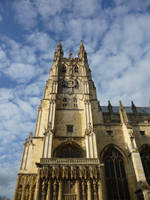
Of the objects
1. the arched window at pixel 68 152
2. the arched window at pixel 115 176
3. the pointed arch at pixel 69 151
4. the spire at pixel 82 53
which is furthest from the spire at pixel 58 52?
the arched window at pixel 115 176

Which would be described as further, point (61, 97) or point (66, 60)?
point (66, 60)

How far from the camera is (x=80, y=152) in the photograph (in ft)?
61.1

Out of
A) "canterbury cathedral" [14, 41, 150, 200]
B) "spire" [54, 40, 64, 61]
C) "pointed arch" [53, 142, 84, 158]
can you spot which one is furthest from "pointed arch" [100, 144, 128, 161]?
"spire" [54, 40, 64, 61]

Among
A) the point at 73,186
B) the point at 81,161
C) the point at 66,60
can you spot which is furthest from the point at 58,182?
the point at 66,60

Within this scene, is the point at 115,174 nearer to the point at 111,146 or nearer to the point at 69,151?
the point at 111,146

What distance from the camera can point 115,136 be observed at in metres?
20.4

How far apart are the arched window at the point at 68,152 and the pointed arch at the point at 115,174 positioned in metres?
3.18

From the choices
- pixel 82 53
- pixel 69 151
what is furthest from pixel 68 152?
pixel 82 53

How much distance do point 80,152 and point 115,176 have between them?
4818 millimetres

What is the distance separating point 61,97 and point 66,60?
36.9 ft

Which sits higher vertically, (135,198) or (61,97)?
(61,97)

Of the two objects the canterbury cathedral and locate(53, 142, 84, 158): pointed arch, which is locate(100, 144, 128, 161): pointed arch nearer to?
the canterbury cathedral

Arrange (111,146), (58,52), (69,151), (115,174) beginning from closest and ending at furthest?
(115,174), (69,151), (111,146), (58,52)

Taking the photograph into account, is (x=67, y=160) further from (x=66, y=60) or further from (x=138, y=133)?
(x=66, y=60)
